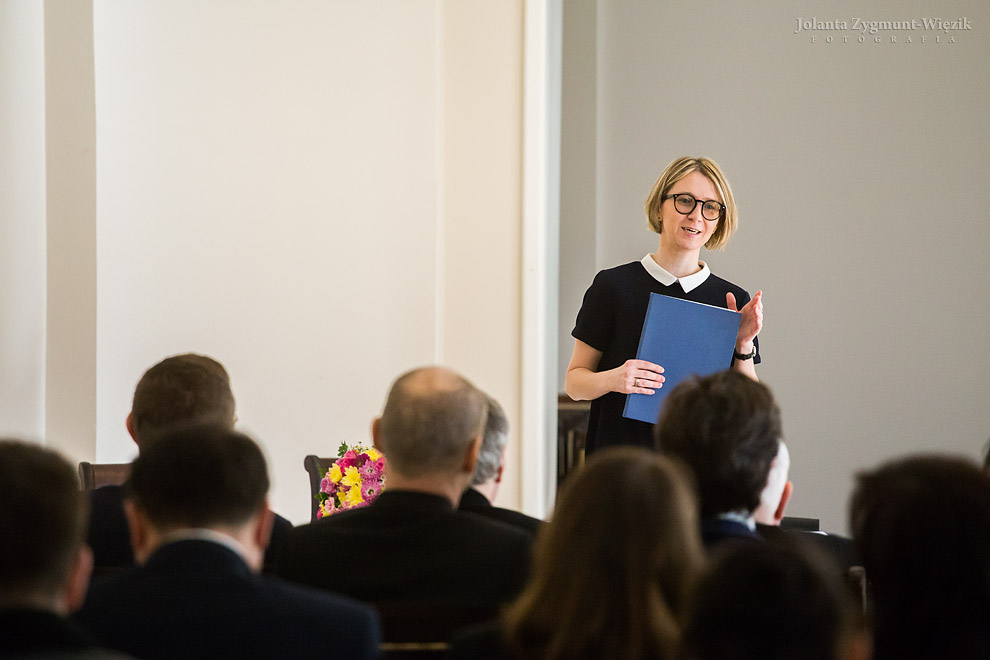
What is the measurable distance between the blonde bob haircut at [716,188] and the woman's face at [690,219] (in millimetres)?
15

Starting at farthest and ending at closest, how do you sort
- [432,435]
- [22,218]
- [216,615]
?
1. [22,218]
2. [432,435]
3. [216,615]

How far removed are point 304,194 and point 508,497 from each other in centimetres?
161

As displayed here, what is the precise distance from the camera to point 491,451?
2.42 metres

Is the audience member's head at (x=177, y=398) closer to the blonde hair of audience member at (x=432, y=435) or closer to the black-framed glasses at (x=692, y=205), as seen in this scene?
the blonde hair of audience member at (x=432, y=435)

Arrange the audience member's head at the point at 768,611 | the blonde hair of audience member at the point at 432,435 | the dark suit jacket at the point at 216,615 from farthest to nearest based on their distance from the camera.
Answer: the blonde hair of audience member at the point at 432,435, the dark suit jacket at the point at 216,615, the audience member's head at the point at 768,611

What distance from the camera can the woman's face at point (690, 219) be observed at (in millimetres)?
3430

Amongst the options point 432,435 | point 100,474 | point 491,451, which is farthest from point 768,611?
point 100,474

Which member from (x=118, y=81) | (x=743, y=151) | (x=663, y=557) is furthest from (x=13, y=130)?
(x=663, y=557)

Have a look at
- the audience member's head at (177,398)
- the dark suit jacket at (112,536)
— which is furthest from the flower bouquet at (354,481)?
the dark suit jacket at (112,536)

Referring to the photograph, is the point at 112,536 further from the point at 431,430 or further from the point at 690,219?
the point at 690,219

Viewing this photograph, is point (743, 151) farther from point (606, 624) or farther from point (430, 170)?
point (606, 624)

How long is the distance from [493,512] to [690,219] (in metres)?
1.52

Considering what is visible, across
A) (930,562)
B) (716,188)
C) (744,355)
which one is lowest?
(930,562)

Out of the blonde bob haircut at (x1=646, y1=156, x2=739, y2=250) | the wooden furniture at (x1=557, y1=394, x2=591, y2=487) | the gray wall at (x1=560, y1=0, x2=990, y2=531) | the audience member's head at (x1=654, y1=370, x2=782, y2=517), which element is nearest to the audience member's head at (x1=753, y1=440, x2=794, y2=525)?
the audience member's head at (x1=654, y1=370, x2=782, y2=517)
